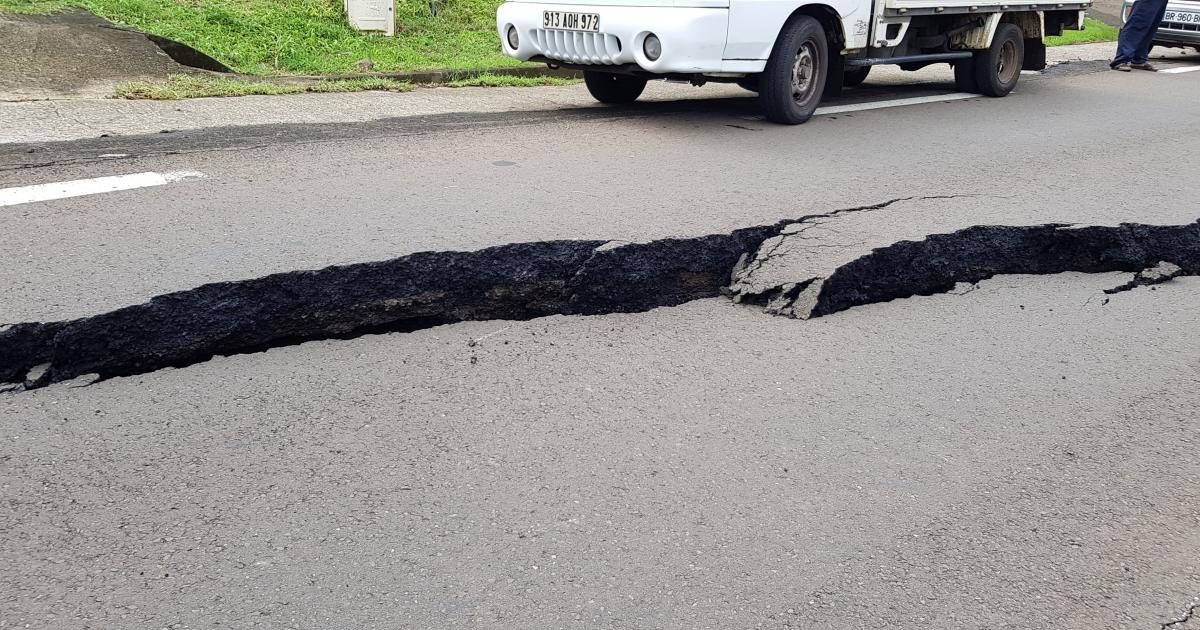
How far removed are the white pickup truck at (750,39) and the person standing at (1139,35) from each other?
4.08 meters

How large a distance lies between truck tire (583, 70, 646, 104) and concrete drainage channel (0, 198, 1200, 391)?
3550 mm

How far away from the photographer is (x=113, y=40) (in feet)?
27.0

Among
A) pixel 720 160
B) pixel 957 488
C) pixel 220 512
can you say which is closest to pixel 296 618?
pixel 220 512

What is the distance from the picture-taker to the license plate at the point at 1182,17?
44.7 ft

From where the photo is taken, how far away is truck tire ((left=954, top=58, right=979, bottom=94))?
9602 mm

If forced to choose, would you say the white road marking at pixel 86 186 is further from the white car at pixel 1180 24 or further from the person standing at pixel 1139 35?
the white car at pixel 1180 24

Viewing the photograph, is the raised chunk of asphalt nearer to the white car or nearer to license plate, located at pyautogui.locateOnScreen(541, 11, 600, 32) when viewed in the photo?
license plate, located at pyautogui.locateOnScreen(541, 11, 600, 32)

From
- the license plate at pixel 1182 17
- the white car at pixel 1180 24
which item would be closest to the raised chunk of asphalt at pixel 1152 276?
the white car at pixel 1180 24

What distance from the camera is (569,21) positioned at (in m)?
6.91

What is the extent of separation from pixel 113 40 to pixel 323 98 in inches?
81.2

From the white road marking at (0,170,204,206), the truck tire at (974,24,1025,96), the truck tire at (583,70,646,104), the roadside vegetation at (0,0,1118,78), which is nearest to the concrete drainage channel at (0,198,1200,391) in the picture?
the white road marking at (0,170,204,206)

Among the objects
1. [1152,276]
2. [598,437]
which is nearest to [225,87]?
[598,437]

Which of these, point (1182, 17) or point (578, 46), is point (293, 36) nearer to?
point (578, 46)

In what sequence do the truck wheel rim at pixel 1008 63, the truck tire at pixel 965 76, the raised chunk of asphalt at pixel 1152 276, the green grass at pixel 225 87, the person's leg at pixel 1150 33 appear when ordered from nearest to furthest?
the raised chunk of asphalt at pixel 1152 276
the green grass at pixel 225 87
the truck tire at pixel 965 76
the truck wheel rim at pixel 1008 63
the person's leg at pixel 1150 33
